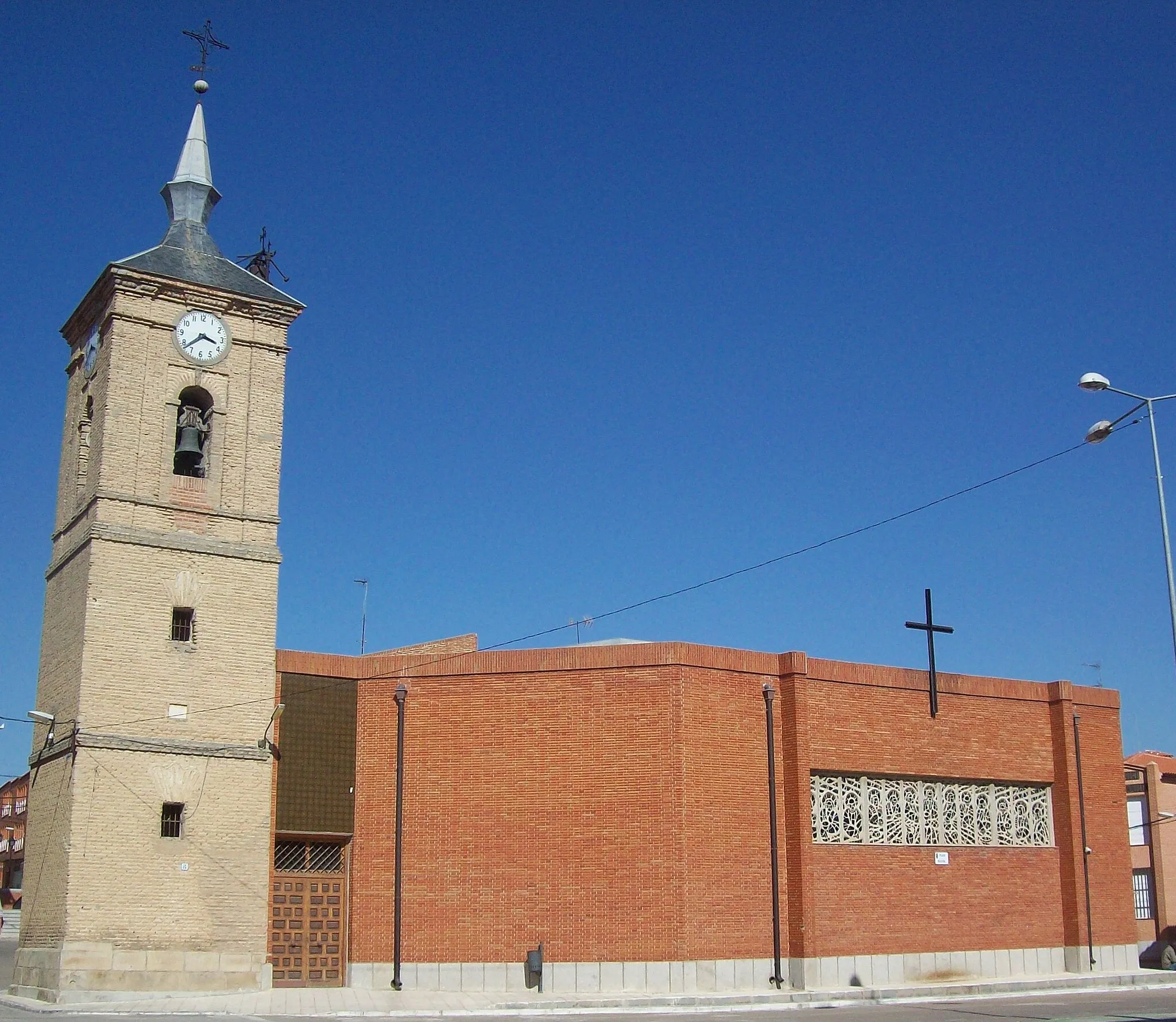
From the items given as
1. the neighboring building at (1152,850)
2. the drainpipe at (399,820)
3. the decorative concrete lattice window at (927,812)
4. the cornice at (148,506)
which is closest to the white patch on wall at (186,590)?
the cornice at (148,506)

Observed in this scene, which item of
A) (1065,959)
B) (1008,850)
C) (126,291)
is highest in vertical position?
(126,291)

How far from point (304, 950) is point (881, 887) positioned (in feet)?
39.8

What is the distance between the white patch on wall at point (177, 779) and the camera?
85.0ft

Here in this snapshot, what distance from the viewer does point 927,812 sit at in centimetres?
3050

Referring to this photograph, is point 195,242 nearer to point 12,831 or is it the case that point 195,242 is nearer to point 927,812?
point 927,812

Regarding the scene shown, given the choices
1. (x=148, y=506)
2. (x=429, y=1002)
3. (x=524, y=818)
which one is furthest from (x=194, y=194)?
(x=429, y=1002)

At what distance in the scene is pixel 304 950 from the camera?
26.5 metres

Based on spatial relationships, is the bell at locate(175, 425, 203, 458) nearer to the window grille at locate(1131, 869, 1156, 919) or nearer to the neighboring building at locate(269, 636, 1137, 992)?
the neighboring building at locate(269, 636, 1137, 992)

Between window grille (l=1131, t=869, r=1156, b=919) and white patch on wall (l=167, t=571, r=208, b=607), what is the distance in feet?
87.5

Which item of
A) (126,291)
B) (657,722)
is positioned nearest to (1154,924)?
(657,722)

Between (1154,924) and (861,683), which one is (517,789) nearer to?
(861,683)

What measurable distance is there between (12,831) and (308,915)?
49.3 meters

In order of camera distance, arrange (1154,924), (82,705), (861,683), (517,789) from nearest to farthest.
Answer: (82,705) < (517,789) < (861,683) < (1154,924)

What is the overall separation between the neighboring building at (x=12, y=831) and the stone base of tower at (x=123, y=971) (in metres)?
45.6
